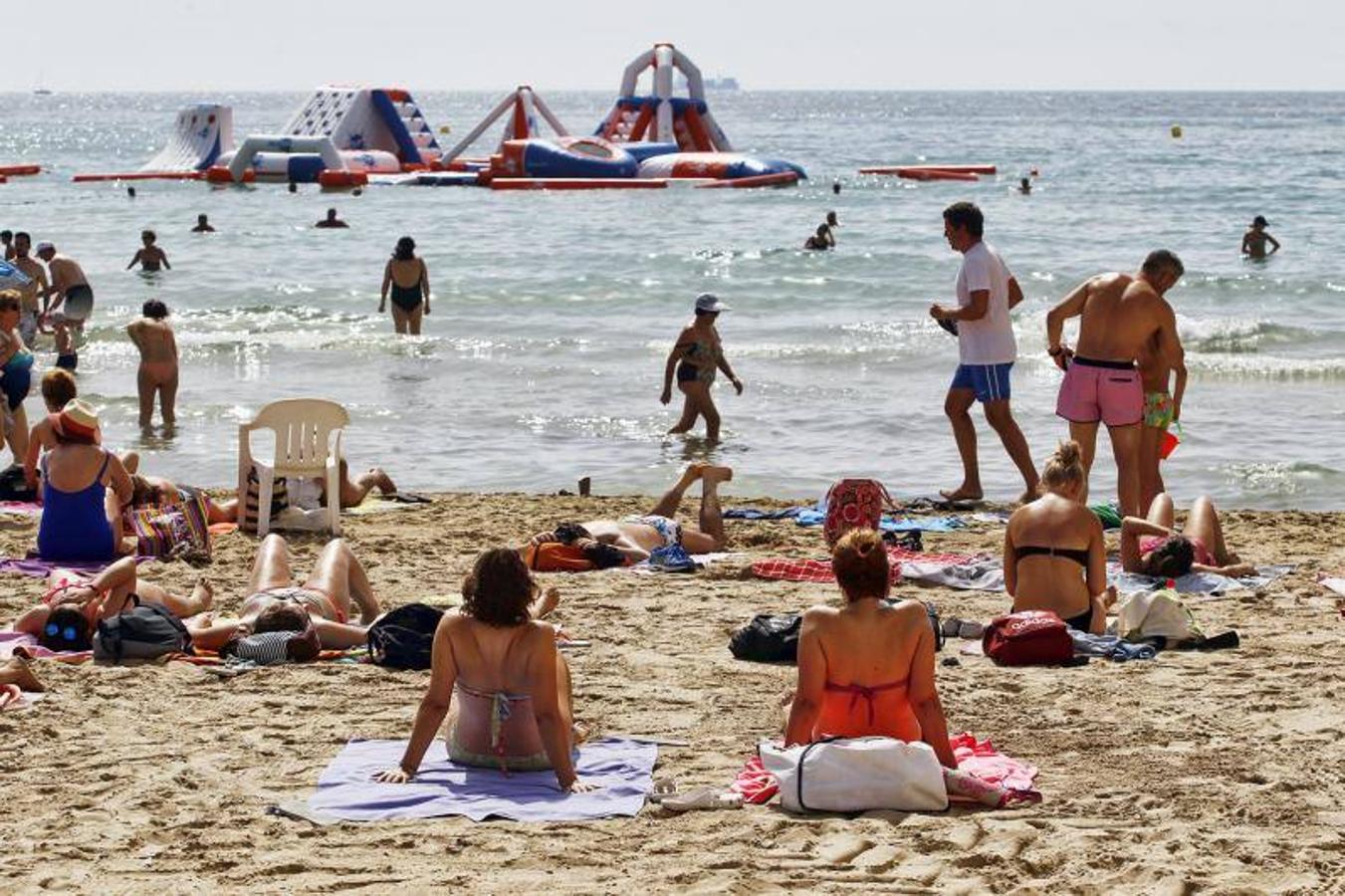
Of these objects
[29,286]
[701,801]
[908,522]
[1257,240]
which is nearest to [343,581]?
[701,801]

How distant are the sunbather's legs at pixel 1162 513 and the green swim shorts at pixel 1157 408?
0.77m

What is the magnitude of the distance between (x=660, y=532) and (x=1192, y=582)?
2.25 metres

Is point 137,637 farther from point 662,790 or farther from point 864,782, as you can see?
point 864,782

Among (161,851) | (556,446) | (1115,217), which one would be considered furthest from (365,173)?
(161,851)

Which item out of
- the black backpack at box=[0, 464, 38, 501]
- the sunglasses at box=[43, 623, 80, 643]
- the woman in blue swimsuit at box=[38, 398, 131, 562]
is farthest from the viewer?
the black backpack at box=[0, 464, 38, 501]

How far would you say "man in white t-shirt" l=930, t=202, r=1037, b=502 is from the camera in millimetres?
9867

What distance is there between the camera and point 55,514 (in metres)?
8.39

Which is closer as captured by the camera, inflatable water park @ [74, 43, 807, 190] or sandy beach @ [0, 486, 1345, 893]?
sandy beach @ [0, 486, 1345, 893]

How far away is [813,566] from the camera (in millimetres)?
8602

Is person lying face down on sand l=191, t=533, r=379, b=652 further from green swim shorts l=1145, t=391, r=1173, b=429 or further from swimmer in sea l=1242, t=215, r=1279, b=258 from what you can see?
swimmer in sea l=1242, t=215, r=1279, b=258

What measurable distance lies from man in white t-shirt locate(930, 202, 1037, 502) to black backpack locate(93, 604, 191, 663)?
13.8ft

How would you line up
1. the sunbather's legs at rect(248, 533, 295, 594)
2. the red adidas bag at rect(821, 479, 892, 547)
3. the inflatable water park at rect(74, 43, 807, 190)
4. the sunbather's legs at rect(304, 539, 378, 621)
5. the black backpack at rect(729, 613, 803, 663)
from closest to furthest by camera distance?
1. the black backpack at rect(729, 613, 803, 663)
2. the sunbather's legs at rect(304, 539, 378, 621)
3. the sunbather's legs at rect(248, 533, 295, 594)
4. the red adidas bag at rect(821, 479, 892, 547)
5. the inflatable water park at rect(74, 43, 807, 190)

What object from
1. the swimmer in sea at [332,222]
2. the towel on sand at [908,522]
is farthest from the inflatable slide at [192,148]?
the towel on sand at [908,522]

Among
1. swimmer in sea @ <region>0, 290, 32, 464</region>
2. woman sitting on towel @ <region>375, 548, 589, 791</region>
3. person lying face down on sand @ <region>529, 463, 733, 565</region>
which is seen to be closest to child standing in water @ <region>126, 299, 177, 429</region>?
swimmer in sea @ <region>0, 290, 32, 464</region>
